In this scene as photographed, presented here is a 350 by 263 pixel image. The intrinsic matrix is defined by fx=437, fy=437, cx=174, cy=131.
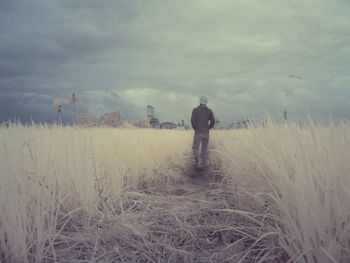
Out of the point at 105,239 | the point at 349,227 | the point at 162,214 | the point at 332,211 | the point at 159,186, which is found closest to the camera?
the point at 349,227

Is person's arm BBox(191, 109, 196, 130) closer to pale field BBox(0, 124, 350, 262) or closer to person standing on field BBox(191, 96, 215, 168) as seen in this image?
person standing on field BBox(191, 96, 215, 168)

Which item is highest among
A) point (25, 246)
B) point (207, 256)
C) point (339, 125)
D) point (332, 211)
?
point (339, 125)

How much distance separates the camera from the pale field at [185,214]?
7.20ft

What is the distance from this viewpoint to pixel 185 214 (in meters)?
3.66

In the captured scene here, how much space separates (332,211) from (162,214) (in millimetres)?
1689

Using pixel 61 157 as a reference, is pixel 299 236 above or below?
below

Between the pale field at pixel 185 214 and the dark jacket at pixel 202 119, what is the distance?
5.42 m

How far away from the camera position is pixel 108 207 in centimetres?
376

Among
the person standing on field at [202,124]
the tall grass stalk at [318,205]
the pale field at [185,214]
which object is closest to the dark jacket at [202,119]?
the person standing on field at [202,124]

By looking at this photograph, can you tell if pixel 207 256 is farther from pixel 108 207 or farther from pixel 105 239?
pixel 108 207

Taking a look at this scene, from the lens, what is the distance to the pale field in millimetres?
2195

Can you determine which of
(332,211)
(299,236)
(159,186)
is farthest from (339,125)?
(159,186)

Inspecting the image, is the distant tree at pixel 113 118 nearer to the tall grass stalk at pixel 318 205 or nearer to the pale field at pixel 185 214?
the pale field at pixel 185 214

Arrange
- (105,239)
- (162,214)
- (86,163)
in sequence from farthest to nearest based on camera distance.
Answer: (86,163) → (162,214) → (105,239)
